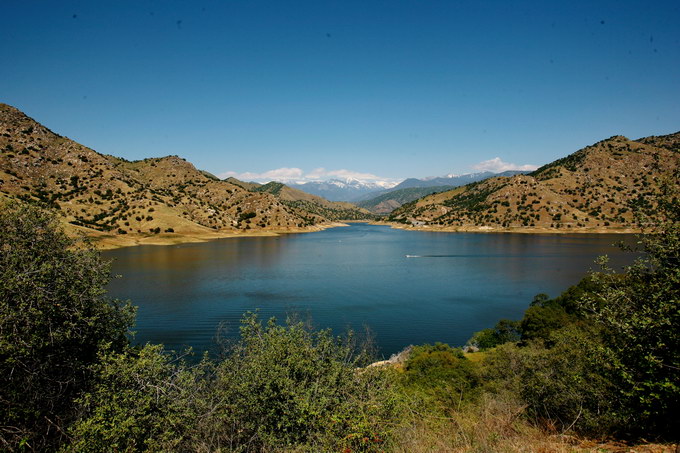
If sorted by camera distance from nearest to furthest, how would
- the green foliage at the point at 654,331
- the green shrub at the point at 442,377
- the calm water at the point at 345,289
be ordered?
the green foliage at the point at 654,331
the green shrub at the point at 442,377
the calm water at the point at 345,289

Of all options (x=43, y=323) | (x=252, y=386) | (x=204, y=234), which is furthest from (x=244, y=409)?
(x=204, y=234)

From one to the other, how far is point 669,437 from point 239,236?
157 meters

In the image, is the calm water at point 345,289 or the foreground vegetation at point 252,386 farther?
the calm water at point 345,289

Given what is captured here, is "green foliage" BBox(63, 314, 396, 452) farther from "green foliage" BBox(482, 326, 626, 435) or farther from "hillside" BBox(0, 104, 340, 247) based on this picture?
"hillside" BBox(0, 104, 340, 247)

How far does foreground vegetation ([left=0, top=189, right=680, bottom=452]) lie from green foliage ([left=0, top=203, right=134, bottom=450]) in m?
0.06

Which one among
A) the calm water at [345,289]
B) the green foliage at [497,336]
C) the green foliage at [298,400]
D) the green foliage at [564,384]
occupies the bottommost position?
the green foliage at [497,336]

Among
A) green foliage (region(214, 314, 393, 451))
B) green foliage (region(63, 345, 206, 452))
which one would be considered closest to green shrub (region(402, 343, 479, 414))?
green foliage (region(214, 314, 393, 451))

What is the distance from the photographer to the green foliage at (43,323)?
10414 millimetres

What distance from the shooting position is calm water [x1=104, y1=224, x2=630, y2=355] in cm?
4003

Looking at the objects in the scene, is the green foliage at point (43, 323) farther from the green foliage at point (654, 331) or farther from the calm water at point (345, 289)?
the green foliage at point (654, 331)

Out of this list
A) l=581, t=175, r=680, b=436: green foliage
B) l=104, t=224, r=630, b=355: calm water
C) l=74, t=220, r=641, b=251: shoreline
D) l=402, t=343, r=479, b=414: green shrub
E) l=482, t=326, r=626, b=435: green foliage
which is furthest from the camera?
l=74, t=220, r=641, b=251: shoreline

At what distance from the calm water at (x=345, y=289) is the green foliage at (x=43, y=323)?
349 cm

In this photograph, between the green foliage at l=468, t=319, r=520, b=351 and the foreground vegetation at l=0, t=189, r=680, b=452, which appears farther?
the green foliage at l=468, t=319, r=520, b=351

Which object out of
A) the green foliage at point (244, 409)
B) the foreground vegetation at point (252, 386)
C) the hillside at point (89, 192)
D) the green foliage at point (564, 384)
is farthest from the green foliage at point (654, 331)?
the hillside at point (89, 192)
